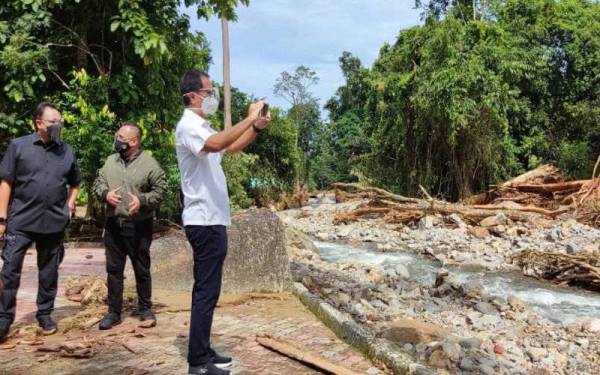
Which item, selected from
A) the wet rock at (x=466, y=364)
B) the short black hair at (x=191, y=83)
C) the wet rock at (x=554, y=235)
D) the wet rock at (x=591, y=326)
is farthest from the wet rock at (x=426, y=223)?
the short black hair at (x=191, y=83)

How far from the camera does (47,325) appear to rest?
4688 mm

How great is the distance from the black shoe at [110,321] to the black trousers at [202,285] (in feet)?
5.00

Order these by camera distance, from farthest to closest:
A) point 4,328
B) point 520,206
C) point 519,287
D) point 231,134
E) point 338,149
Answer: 1. point 338,149
2. point 520,206
3. point 519,287
4. point 4,328
5. point 231,134

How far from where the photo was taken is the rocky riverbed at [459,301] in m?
5.49

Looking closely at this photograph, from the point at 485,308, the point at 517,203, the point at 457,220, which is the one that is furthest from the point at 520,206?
the point at 485,308

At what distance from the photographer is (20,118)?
32.8 ft

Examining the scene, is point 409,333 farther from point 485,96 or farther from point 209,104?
point 485,96

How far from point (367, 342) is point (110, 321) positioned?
7.25 feet

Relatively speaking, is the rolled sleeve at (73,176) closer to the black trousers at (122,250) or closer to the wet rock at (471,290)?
the black trousers at (122,250)

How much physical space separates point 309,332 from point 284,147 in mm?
27534

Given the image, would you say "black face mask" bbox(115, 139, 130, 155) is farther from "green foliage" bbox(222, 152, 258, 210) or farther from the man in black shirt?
"green foliage" bbox(222, 152, 258, 210)

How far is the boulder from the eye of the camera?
640 cm

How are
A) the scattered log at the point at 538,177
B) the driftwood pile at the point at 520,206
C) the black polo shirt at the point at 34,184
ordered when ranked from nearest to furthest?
the black polo shirt at the point at 34,184, the driftwood pile at the point at 520,206, the scattered log at the point at 538,177

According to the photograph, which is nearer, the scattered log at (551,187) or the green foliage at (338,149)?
the scattered log at (551,187)
